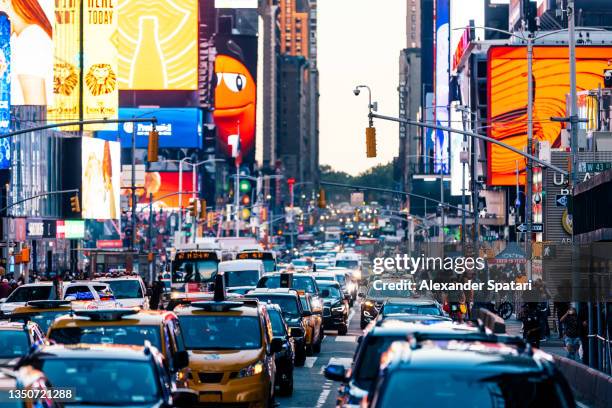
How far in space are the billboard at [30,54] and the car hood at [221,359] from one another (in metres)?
60.8

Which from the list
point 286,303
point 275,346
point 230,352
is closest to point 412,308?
point 286,303

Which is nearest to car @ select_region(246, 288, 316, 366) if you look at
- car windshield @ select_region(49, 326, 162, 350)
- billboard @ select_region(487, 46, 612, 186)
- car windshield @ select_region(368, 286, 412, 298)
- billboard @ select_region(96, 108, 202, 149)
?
car windshield @ select_region(368, 286, 412, 298)

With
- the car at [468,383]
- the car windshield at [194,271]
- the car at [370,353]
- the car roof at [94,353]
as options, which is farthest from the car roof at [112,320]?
the car windshield at [194,271]

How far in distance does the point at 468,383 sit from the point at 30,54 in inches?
2908

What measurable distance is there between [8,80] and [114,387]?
5695 centimetres

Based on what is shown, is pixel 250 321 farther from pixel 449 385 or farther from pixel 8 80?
pixel 8 80

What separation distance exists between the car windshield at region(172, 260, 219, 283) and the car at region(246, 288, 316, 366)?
30.6 m

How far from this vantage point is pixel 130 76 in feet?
576

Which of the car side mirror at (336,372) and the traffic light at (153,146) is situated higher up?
the traffic light at (153,146)

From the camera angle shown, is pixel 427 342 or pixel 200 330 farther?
pixel 200 330

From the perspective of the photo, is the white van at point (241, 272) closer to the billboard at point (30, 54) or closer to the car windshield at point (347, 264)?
the billboard at point (30, 54)

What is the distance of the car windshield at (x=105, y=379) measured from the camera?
1373 cm

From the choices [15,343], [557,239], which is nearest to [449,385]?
[15,343]

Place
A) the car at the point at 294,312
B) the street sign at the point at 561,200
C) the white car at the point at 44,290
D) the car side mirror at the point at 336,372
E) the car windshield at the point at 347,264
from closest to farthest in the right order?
the car side mirror at the point at 336,372 < the car at the point at 294,312 < the white car at the point at 44,290 < the street sign at the point at 561,200 < the car windshield at the point at 347,264
